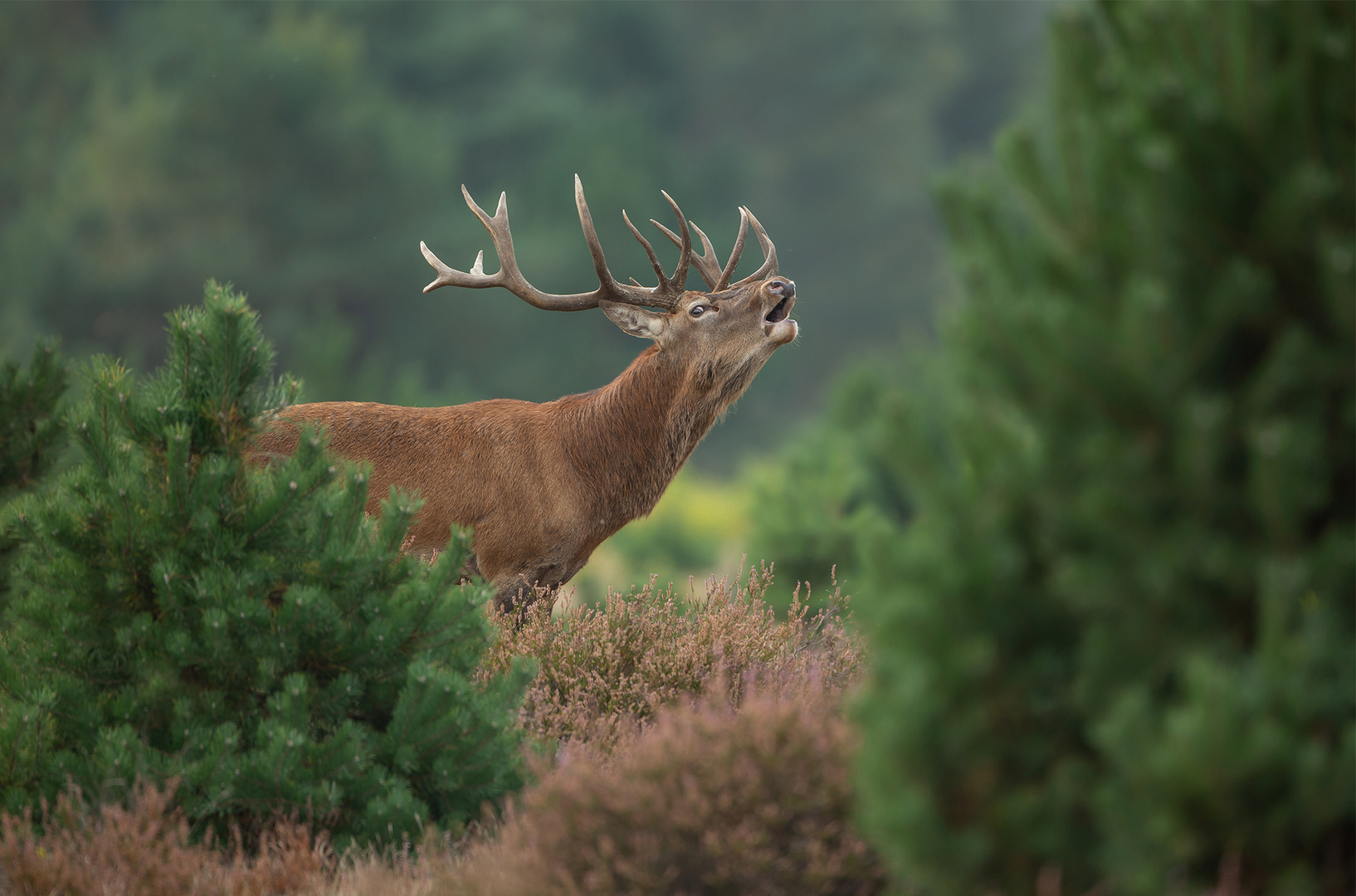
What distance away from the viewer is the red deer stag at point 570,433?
260 inches

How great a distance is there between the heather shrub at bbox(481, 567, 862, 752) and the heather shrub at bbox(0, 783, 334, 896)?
1226 mm

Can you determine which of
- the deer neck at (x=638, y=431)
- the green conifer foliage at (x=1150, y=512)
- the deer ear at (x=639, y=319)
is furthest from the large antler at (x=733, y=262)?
the green conifer foliage at (x=1150, y=512)

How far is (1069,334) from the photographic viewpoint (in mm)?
2602

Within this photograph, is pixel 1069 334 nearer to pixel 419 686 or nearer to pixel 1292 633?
pixel 1292 633

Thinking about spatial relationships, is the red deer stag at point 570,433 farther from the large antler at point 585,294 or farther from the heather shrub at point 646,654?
the heather shrub at point 646,654

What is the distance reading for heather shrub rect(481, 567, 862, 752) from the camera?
508 cm

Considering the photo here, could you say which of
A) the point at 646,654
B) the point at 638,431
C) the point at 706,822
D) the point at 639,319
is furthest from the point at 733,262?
the point at 706,822

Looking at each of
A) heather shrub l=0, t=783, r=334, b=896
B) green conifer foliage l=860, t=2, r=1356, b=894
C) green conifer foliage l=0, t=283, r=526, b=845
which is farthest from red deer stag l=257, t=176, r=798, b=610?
green conifer foliage l=860, t=2, r=1356, b=894

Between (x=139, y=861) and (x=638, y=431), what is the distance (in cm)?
376

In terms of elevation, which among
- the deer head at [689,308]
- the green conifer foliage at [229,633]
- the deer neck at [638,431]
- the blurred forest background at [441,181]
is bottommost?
the green conifer foliage at [229,633]

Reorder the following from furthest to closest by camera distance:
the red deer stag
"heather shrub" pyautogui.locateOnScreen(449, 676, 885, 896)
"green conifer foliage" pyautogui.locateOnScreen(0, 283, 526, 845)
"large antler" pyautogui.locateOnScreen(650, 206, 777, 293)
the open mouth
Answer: "large antler" pyautogui.locateOnScreen(650, 206, 777, 293) → the open mouth → the red deer stag → "green conifer foliage" pyautogui.locateOnScreen(0, 283, 526, 845) → "heather shrub" pyautogui.locateOnScreen(449, 676, 885, 896)

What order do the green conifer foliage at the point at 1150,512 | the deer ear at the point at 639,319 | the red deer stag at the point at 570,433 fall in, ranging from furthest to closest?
the deer ear at the point at 639,319, the red deer stag at the point at 570,433, the green conifer foliage at the point at 1150,512

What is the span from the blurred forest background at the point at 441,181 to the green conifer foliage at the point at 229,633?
54.8 ft

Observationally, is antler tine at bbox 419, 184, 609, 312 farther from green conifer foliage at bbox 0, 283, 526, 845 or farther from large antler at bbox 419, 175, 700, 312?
green conifer foliage at bbox 0, 283, 526, 845
